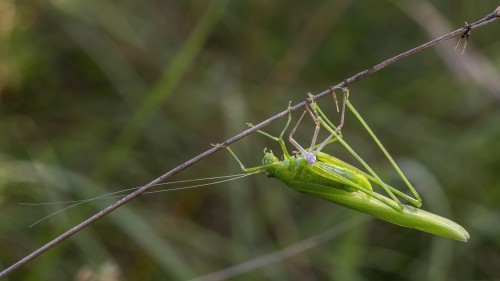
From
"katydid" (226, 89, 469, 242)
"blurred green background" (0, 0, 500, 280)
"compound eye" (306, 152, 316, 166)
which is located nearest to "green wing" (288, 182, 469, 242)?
"katydid" (226, 89, 469, 242)

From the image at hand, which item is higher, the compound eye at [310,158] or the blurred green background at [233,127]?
the blurred green background at [233,127]

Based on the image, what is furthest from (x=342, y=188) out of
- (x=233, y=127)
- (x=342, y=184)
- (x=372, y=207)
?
(x=233, y=127)

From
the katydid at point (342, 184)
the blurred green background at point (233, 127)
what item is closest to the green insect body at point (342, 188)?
the katydid at point (342, 184)

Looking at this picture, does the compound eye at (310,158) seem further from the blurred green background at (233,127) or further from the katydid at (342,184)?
the blurred green background at (233,127)

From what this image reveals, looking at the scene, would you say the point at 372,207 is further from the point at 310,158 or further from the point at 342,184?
the point at 310,158

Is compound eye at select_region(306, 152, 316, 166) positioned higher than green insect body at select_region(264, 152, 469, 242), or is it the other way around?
compound eye at select_region(306, 152, 316, 166)

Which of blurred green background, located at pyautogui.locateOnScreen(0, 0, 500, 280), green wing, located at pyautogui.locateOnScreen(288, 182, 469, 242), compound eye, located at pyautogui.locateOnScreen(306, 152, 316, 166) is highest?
blurred green background, located at pyautogui.locateOnScreen(0, 0, 500, 280)

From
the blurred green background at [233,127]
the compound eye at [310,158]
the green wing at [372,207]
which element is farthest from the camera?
the blurred green background at [233,127]

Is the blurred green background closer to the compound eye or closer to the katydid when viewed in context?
the katydid

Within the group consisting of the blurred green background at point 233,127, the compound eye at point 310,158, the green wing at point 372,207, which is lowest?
the green wing at point 372,207

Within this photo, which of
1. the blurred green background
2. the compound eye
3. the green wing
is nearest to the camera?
the compound eye
